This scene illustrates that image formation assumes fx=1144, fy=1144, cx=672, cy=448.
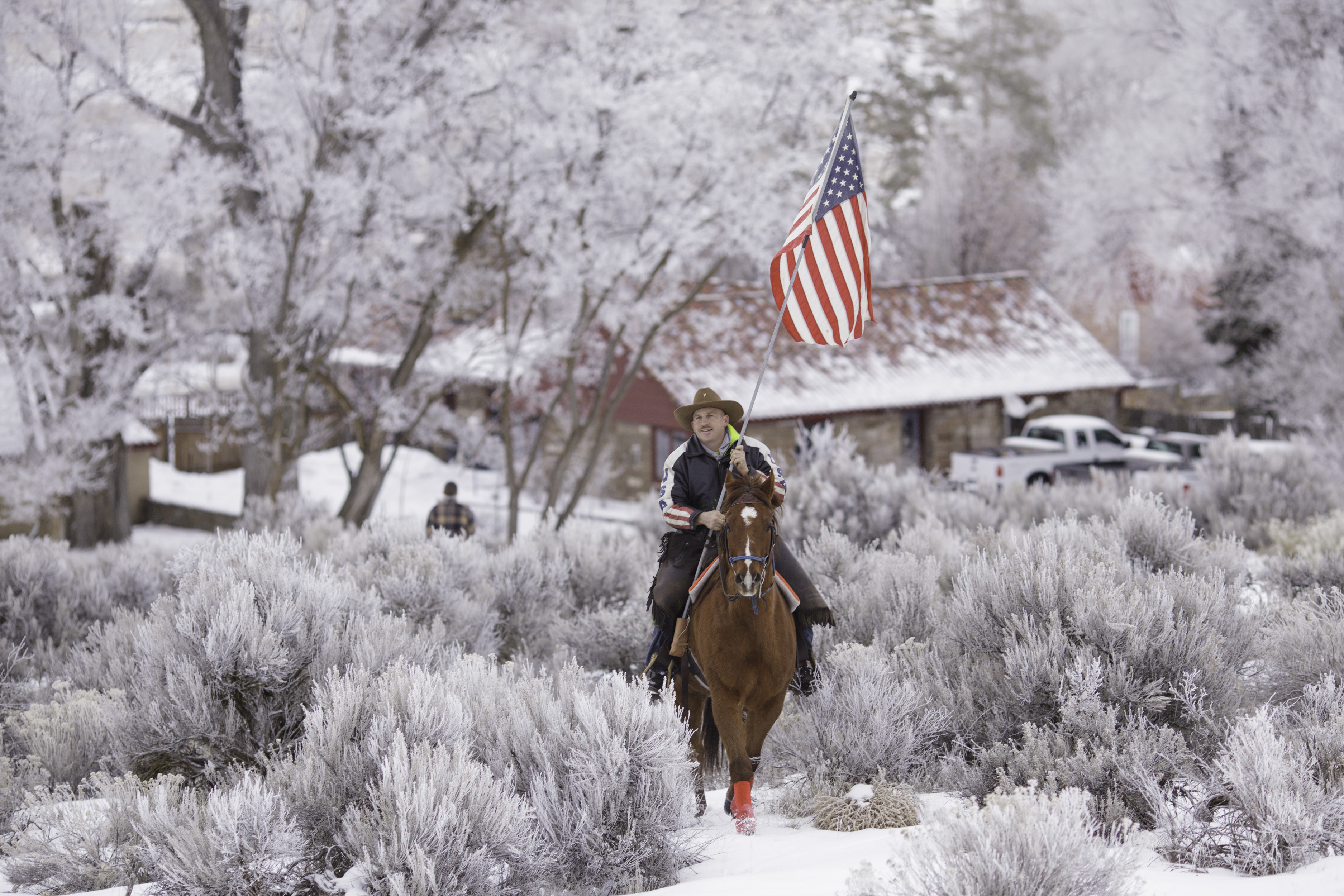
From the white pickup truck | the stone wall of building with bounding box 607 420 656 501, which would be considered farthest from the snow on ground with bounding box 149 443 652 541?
the white pickup truck

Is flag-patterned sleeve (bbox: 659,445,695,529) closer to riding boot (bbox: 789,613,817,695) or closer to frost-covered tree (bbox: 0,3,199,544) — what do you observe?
riding boot (bbox: 789,613,817,695)

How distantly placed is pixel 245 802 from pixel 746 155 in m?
17.6

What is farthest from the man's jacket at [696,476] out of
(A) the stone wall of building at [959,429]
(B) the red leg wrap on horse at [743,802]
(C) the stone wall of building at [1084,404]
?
(C) the stone wall of building at [1084,404]

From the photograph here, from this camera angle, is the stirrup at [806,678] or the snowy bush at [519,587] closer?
the stirrup at [806,678]

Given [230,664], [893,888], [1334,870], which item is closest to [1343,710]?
[1334,870]

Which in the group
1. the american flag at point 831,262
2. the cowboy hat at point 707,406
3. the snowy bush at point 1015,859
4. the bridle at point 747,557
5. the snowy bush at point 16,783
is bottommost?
the snowy bush at point 16,783

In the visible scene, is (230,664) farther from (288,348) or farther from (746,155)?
(746,155)

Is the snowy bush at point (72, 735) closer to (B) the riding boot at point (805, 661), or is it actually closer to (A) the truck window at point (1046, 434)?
(B) the riding boot at point (805, 661)

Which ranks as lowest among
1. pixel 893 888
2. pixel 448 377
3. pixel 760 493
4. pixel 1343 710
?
pixel 893 888

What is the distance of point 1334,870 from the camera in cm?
490

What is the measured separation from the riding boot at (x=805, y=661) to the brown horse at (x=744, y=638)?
303mm

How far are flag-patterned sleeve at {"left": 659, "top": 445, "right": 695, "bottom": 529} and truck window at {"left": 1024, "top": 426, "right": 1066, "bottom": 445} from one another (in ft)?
72.5

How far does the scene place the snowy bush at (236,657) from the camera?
6.59 metres

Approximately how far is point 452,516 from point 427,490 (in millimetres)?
19964
